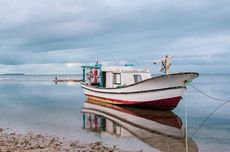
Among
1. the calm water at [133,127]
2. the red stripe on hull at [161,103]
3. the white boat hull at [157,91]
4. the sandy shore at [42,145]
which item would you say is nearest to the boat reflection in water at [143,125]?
the calm water at [133,127]

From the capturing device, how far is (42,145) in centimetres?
1314

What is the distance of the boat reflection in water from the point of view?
47.0 feet

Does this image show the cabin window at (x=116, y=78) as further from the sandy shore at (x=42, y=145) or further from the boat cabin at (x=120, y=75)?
the sandy shore at (x=42, y=145)

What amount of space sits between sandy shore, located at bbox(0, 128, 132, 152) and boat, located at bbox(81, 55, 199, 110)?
9.73 m

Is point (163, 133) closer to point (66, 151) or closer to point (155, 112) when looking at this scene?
point (66, 151)

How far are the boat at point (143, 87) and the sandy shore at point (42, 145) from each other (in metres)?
9.73

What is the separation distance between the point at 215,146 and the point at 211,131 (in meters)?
3.83

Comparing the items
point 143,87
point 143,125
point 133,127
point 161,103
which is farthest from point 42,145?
point 161,103

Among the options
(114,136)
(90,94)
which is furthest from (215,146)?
(90,94)

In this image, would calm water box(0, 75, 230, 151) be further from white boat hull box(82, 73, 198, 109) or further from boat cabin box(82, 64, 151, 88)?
boat cabin box(82, 64, 151, 88)

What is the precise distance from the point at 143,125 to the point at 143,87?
4.94 m

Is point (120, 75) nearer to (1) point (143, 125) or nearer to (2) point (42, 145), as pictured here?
(1) point (143, 125)

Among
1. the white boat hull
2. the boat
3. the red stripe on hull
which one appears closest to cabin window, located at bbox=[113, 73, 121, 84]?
the boat

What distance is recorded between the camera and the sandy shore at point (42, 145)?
12380 mm
